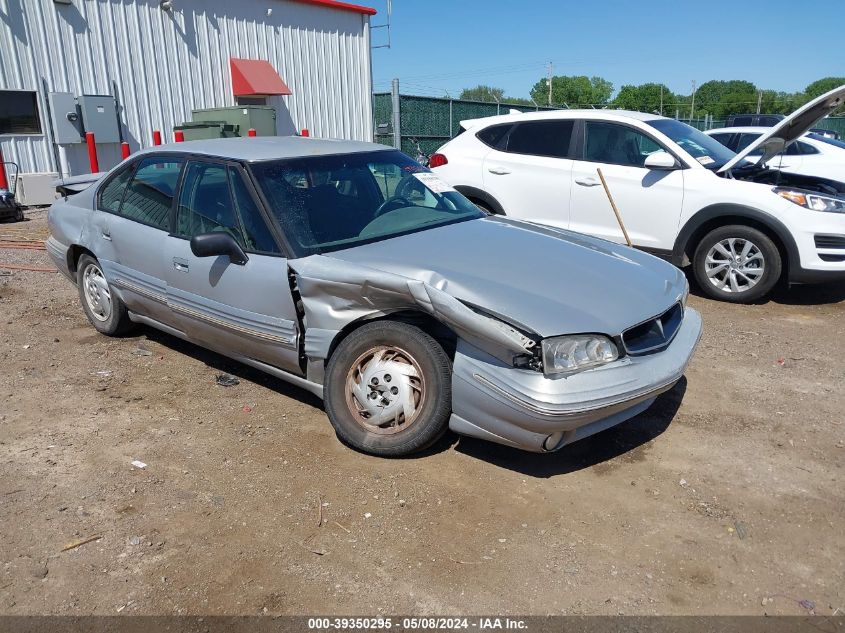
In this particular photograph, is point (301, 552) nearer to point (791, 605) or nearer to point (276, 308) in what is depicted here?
point (276, 308)

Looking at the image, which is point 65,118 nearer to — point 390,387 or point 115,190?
point 115,190

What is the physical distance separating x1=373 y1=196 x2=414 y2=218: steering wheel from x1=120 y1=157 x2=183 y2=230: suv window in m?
1.39

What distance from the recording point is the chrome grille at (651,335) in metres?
3.27

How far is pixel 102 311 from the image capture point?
5.35 metres

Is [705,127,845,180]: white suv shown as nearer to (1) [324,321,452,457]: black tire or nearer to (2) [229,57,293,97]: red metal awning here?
(1) [324,321,452,457]: black tire

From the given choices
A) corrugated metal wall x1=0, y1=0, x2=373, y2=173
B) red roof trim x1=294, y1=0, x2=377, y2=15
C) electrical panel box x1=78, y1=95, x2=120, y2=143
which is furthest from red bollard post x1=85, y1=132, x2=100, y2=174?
red roof trim x1=294, y1=0, x2=377, y2=15

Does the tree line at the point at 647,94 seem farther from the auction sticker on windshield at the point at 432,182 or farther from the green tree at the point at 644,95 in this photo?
the auction sticker on windshield at the point at 432,182

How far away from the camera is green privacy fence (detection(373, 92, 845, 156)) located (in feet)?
62.1

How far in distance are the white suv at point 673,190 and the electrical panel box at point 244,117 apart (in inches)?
323

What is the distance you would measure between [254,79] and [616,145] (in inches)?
Answer: 477

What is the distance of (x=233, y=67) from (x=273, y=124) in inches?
101

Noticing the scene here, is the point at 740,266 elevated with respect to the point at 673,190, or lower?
lower

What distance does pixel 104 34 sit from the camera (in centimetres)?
1418

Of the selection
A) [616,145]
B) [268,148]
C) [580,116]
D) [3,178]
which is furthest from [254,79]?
[268,148]
